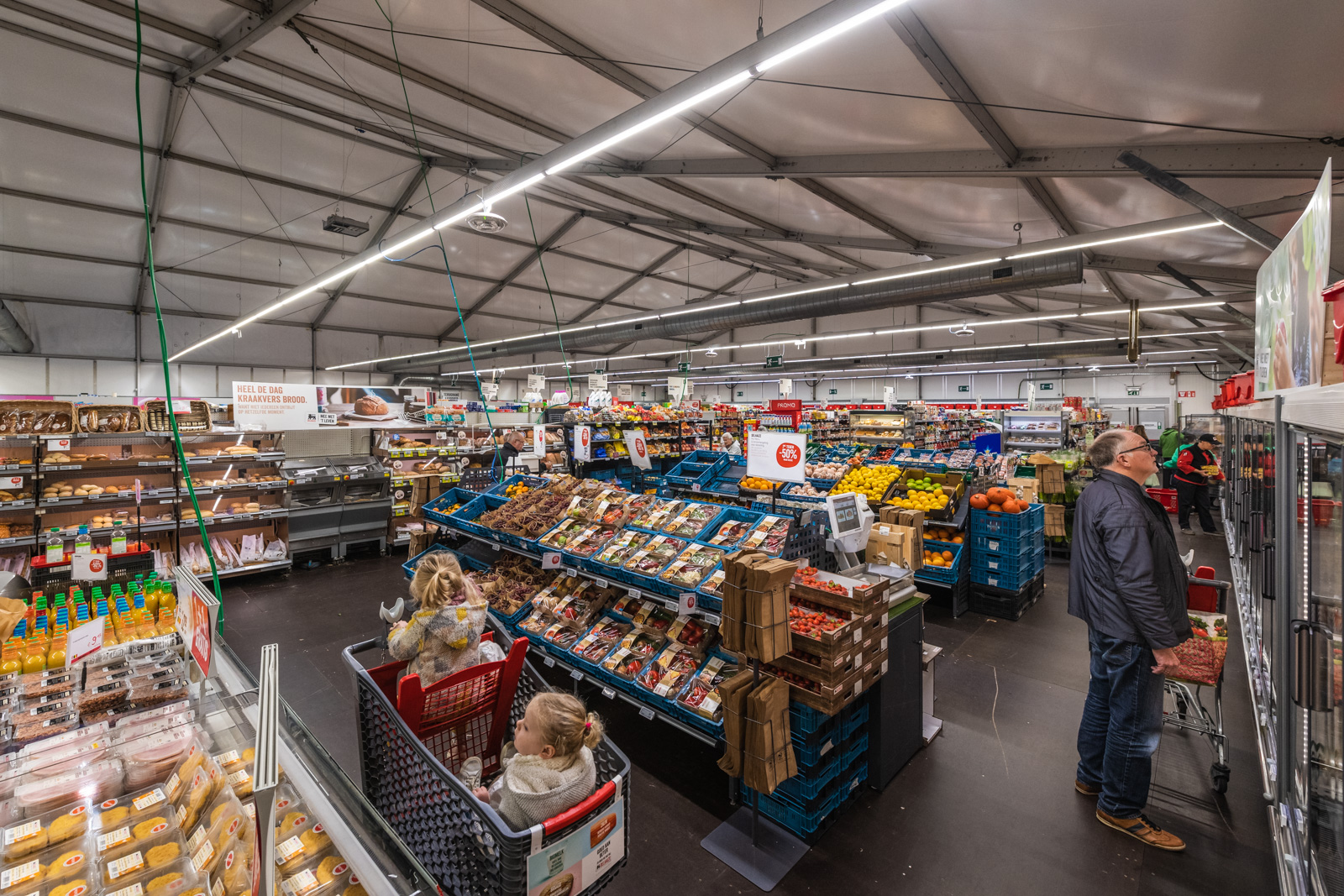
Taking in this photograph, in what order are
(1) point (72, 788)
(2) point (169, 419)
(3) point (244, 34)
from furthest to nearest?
(2) point (169, 419) < (3) point (244, 34) < (1) point (72, 788)

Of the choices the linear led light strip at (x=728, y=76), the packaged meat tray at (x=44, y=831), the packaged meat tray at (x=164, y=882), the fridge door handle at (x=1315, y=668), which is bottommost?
the packaged meat tray at (x=164, y=882)

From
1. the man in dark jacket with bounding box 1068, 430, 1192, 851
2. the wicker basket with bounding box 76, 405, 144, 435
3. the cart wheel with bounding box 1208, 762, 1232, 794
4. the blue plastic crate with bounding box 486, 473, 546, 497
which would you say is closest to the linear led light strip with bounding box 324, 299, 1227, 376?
the blue plastic crate with bounding box 486, 473, 546, 497

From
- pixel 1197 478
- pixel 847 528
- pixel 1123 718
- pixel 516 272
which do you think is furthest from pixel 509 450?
pixel 1197 478

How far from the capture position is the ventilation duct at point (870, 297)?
777 centimetres

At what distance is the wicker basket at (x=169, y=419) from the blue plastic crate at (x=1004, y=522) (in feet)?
28.2

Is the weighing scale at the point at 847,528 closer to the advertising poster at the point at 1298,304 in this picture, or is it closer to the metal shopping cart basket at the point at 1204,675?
the metal shopping cart basket at the point at 1204,675

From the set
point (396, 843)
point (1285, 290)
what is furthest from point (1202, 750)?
point (396, 843)

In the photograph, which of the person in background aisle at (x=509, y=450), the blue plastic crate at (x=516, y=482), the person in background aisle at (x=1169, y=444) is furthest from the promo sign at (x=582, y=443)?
the person in background aisle at (x=1169, y=444)

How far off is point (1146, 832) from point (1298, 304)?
250cm

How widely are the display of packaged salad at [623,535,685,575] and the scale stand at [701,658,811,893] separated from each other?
1.07 m

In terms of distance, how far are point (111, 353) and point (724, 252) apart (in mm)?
15828

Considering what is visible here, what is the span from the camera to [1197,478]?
9.31 metres

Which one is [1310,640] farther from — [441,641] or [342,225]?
[342,225]

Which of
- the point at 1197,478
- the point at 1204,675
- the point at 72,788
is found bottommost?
the point at 1204,675
